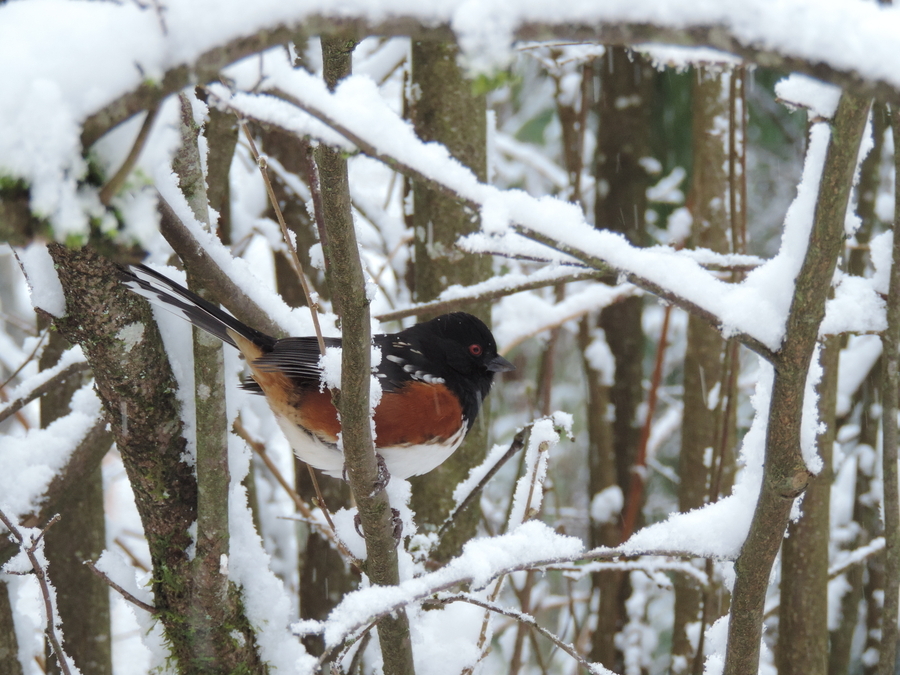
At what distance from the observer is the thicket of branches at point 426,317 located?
785mm

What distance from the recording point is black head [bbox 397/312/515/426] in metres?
2.54

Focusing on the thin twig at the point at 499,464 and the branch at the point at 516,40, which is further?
the thin twig at the point at 499,464

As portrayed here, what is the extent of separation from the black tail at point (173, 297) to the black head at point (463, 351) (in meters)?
1.00

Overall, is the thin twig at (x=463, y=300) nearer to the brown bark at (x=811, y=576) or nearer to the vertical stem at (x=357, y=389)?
the vertical stem at (x=357, y=389)

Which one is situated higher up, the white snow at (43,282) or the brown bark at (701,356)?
the brown bark at (701,356)

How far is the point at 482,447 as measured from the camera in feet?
9.46

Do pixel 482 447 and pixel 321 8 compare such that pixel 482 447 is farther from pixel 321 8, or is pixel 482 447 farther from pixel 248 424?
pixel 321 8

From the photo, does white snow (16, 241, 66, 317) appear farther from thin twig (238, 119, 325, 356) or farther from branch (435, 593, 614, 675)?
branch (435, 593, 614, 675)

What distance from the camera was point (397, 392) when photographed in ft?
7.63

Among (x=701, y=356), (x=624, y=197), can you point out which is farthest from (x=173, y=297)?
(x=624, y=197)

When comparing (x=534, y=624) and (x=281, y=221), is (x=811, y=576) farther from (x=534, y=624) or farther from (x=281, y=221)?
(x=281, y=221)

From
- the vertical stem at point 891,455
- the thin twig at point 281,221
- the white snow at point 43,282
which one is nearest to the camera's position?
the thin twig at point 281,221

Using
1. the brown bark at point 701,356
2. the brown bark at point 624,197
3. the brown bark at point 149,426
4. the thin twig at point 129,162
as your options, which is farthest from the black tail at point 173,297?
the brown bark at point 624,197

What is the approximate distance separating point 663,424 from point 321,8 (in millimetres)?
4462
